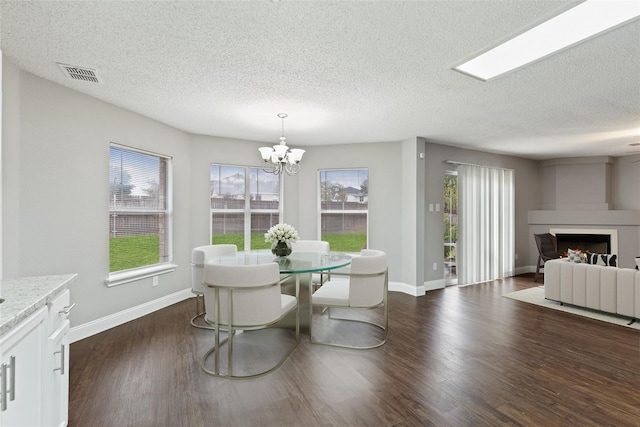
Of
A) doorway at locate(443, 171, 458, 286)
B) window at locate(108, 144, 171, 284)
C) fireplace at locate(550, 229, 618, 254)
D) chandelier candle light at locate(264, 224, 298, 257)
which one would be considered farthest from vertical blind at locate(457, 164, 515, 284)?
window at locate(108, 144, 171, 284)

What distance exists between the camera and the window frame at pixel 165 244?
3611mm

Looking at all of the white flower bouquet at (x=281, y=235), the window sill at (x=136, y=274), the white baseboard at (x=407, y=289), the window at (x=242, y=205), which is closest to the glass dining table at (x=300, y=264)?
the white flower bouquet at (x=281, y=235)

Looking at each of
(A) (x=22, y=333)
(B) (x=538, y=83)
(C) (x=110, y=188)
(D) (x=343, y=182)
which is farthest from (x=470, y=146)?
(A) (x=22, y=333)

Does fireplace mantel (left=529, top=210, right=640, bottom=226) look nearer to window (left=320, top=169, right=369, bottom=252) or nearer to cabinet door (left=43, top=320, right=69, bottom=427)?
window (left=320, top=169, right=369, bottom=252)

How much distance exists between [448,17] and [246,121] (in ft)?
9.26

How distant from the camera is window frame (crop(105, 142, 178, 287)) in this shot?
142 inches

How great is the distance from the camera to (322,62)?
2.45 meters

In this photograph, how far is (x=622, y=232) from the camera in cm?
626

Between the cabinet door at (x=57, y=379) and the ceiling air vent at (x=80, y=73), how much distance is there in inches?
82.2

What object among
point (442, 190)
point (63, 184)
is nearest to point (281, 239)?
point (63, 184)

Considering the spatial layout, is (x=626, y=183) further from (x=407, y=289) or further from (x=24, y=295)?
(x=24, y=295)

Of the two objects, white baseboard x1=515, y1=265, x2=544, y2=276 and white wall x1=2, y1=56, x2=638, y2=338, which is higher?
white wall x1=2, y1=56, x2=638, y2=338

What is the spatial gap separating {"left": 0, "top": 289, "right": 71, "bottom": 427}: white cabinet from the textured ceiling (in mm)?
1716

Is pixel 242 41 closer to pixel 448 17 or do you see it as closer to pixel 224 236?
pixel 448 17
